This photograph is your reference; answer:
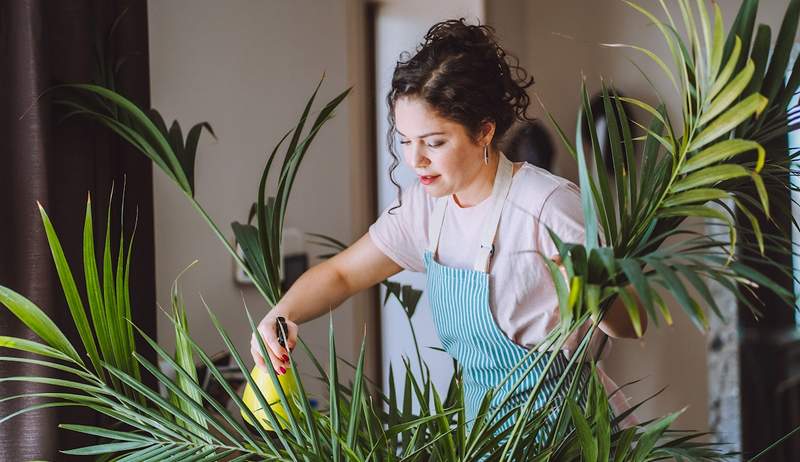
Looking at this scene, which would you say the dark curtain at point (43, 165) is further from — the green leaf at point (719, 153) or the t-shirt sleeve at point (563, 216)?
the green leaf at point (719, 153)

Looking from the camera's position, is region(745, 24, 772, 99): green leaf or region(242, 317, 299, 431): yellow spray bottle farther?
region(242, 317, 299, 431): yellow spray bottle

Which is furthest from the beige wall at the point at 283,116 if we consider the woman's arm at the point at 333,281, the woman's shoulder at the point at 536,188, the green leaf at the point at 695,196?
the green leaf at the point at 695,196

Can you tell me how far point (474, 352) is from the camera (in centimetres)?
148

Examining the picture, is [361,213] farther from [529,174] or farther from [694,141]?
[694,141]

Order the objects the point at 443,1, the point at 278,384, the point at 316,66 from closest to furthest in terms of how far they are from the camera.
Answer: the point at 278,384, the point at 316,66, the point at 443,1

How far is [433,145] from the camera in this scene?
1299mm

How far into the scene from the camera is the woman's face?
1285 millimetres

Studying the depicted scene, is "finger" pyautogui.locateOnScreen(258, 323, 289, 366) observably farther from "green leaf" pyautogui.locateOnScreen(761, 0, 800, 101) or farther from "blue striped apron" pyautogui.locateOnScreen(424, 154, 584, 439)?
"green leaf" pyautogui.locateOnScreen(761, 0, 800, 101)

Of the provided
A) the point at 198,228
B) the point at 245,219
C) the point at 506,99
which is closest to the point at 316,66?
the point at 245,219

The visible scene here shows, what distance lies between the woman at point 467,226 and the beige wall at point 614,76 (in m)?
1.72

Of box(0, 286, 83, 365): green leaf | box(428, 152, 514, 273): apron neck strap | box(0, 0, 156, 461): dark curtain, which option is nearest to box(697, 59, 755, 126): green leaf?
box(428, 152, 514, 273): apron neck strap

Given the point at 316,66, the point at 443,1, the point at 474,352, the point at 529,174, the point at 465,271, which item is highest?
the point at 443,1

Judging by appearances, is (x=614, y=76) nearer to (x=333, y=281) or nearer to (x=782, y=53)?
(x=333, y=281)

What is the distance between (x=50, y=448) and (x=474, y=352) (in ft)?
2.41
